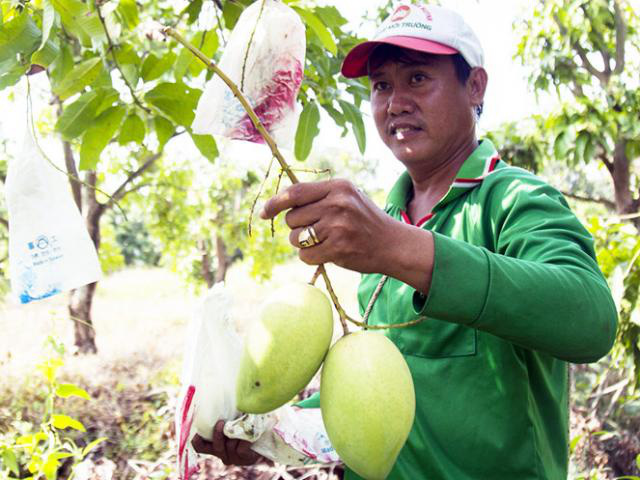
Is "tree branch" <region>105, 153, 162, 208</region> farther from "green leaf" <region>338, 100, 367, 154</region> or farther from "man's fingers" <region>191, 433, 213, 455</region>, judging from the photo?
"man's fingers" <region>191, 433, 213, 455</region>

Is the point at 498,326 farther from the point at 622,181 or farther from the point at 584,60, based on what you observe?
the point at 584,60

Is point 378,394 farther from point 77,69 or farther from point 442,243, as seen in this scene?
point 77,69

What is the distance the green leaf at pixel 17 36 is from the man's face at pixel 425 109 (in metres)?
0.88

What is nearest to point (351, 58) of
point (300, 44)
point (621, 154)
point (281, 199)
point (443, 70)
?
point (443, 70)

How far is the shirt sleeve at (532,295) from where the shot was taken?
32.3 inches

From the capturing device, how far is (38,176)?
Answer: 1.17 m

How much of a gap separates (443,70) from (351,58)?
0.28 metres

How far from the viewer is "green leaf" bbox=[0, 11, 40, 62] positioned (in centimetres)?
114

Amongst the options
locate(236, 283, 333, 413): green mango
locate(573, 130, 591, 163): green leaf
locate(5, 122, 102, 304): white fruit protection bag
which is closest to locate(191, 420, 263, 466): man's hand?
locate(236, 283, 333, 413): green mango

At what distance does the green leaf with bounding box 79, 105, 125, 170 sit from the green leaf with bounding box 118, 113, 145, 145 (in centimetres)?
6

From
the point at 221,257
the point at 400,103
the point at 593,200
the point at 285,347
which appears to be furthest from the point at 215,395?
the point at 221,257

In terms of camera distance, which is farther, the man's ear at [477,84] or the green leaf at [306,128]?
the green leaf at [306,128]

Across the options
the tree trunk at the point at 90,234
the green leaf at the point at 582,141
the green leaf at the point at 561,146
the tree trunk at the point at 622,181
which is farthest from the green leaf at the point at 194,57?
the tree trunk at the point at 622,181

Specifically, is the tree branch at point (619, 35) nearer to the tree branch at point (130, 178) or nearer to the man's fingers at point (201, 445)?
the tree branch at point (130, 178)
